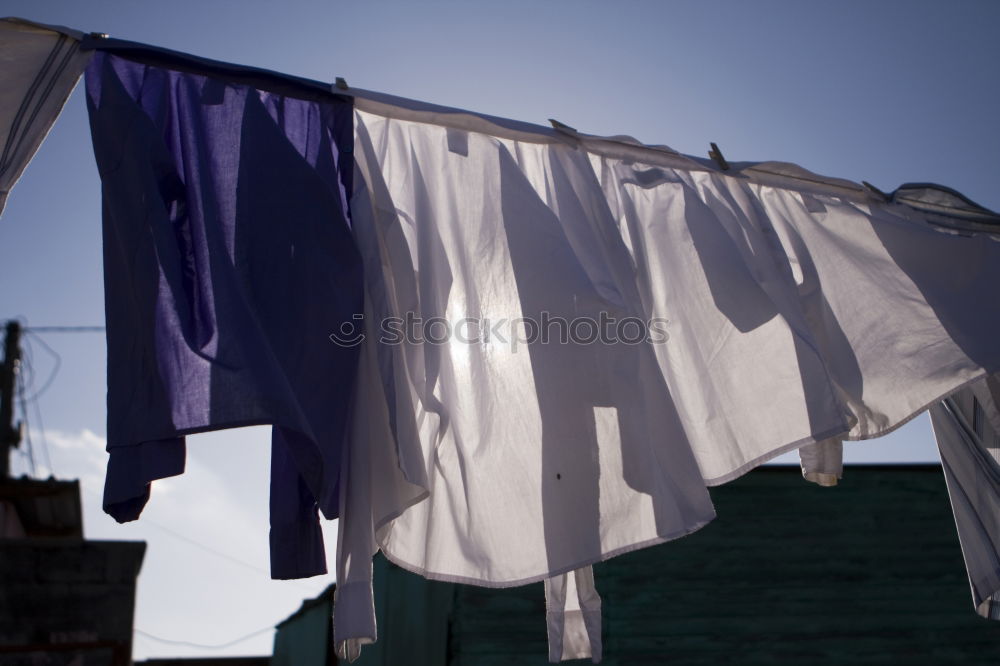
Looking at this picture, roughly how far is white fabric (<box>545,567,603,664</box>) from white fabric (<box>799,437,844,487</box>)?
85 cm

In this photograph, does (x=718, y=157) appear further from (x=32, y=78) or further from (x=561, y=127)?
(x=32, y=78)

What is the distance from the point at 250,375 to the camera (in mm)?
2117

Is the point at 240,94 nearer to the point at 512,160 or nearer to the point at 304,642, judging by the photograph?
the point at 512,160

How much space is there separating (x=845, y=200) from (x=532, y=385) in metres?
1.52

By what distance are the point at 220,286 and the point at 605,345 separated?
106cm

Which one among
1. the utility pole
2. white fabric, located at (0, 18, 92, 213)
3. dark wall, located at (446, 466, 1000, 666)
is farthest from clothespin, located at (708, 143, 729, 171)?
the utility pole

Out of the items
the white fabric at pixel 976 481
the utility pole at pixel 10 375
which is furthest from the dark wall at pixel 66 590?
the utility pole at pixel 10 375

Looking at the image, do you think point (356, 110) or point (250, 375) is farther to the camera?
point (356, 110)

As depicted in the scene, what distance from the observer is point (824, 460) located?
3002 millimetres

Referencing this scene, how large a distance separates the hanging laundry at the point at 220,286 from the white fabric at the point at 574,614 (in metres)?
0.79

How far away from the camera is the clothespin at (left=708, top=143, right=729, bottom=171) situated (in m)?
3.19

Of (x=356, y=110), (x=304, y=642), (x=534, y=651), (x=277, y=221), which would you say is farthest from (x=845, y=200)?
(x=304, y=642)

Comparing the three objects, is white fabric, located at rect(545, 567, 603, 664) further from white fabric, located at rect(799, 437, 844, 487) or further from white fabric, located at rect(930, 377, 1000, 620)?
white fabric, located at rect(930, 377, 1000, 620)

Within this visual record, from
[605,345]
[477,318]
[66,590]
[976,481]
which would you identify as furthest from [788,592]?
[66,590]
